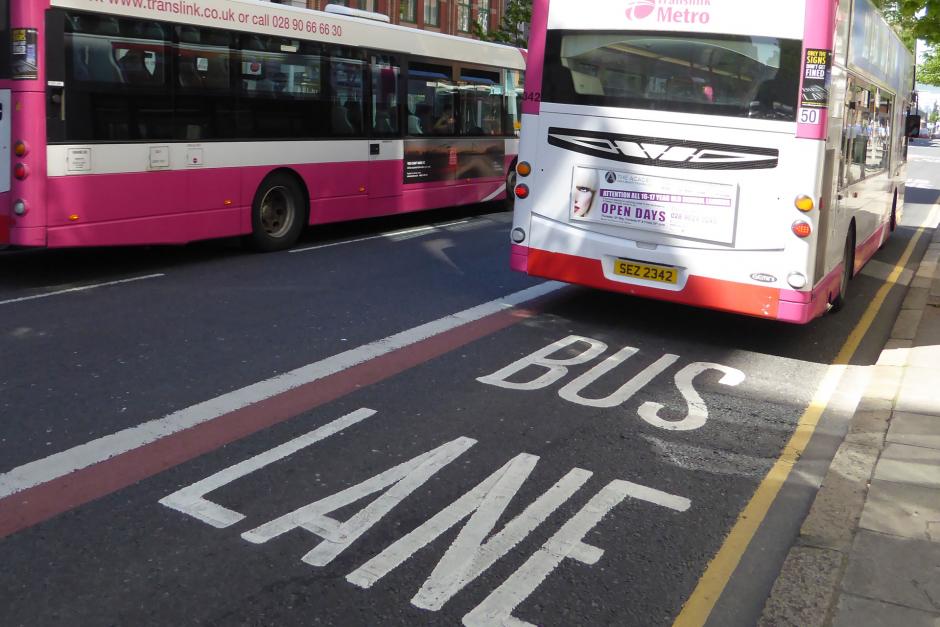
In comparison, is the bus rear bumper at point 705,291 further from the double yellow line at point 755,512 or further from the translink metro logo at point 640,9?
the translink metro logo at point 640,9

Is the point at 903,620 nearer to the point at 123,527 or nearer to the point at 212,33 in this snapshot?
the point at 123,527

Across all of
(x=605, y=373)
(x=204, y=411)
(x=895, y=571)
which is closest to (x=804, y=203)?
(x=605, y=373)

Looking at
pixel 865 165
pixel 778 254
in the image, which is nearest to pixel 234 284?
pixel 778 254

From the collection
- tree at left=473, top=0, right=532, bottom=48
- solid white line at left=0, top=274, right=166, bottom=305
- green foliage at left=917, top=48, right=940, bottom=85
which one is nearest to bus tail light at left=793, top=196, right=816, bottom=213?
solid white line at left=0, top=274, right=166, bottom=305

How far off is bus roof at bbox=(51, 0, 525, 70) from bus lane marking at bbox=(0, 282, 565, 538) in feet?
15.3

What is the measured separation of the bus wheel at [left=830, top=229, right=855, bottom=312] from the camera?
949 cm

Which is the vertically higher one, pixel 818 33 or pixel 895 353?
pixel 818 33

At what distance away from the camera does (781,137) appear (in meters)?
7.43

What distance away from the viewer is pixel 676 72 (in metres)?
7.85

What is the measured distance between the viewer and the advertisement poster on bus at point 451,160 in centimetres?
1467

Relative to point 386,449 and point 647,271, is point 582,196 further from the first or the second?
point 386,449

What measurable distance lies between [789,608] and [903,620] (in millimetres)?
418

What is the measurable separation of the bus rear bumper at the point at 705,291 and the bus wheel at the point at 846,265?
1.34 m

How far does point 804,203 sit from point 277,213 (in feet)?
23.0
